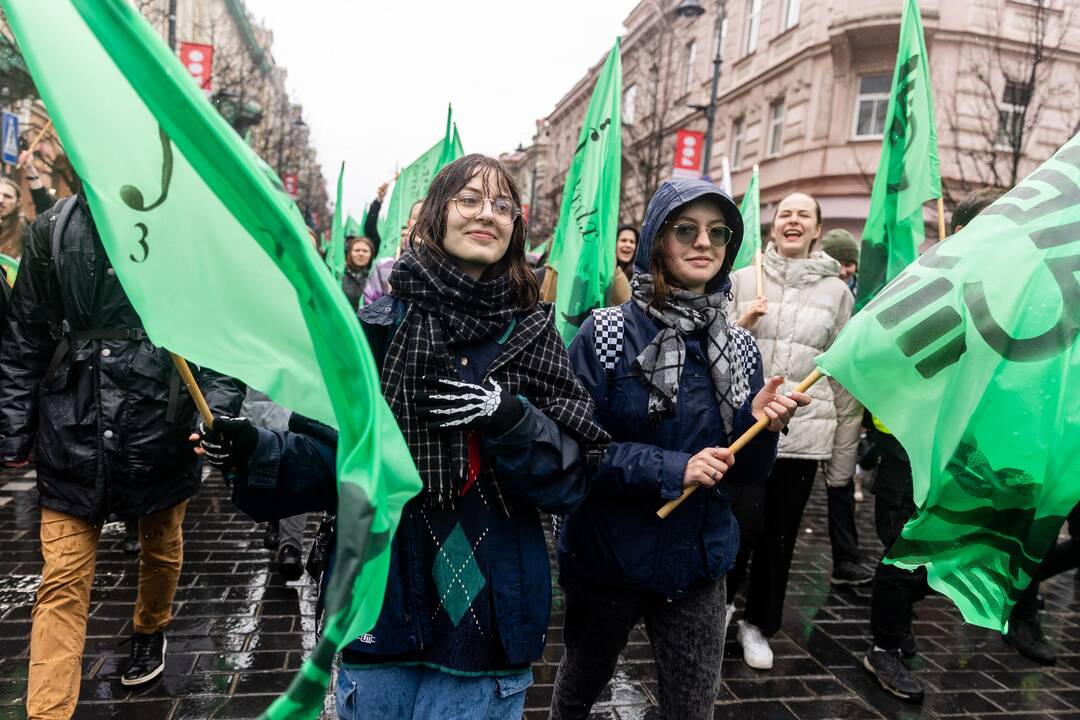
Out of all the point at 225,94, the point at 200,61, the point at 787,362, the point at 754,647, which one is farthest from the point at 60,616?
the point at 225,94

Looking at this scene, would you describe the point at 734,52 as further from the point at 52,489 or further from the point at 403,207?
the point at 52,489

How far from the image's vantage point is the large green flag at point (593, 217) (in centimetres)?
509

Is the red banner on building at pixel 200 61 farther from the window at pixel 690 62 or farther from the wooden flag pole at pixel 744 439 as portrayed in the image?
the window at pixel 690 62

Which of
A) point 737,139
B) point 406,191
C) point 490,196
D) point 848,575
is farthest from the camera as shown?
point 737,139

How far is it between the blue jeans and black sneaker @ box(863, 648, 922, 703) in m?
2.48

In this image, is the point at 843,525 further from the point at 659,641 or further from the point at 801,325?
the point at 659,641

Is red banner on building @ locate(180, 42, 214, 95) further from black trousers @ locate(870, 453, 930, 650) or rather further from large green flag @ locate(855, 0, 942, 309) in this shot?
black trousers @ locate(870, 453, 930, 650)

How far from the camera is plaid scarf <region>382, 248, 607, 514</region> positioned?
6.32 ft

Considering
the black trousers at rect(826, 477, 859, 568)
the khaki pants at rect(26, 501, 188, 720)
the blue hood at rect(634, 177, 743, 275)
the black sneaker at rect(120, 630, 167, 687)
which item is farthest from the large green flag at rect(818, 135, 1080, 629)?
the black trousers at rect(826, 477, 859, 568)

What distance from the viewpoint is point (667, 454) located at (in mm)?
2293

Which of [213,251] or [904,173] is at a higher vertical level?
[904,173]

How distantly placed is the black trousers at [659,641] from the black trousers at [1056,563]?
2.84 meters

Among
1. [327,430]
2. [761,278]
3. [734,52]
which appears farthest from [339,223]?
[734,52]

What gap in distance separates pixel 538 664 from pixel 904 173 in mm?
3124
